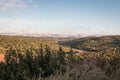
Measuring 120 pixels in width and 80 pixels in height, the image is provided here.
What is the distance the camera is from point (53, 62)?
5091 centimetres

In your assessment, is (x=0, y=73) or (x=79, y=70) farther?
(x=0, y=73)

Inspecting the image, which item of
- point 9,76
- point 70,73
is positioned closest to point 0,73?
point 9,76

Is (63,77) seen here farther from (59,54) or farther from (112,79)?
(59,54)

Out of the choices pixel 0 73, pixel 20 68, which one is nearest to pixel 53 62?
pixel 20 68

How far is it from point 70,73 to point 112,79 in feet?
5.44

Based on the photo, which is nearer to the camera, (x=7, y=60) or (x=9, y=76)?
(x=9, y=76)

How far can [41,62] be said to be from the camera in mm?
55094

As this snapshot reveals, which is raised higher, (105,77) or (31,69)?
(105,77)

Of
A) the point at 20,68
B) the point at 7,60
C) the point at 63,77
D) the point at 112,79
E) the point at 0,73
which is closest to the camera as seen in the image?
the point at 112,79

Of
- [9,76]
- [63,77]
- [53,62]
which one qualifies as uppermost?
[63,77]

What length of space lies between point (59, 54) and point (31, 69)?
781cm

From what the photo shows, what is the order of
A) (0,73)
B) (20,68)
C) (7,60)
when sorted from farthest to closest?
(7,60) → (0,73) → (20,68)

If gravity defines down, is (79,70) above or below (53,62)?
above

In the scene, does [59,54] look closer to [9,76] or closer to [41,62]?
[41,62]
